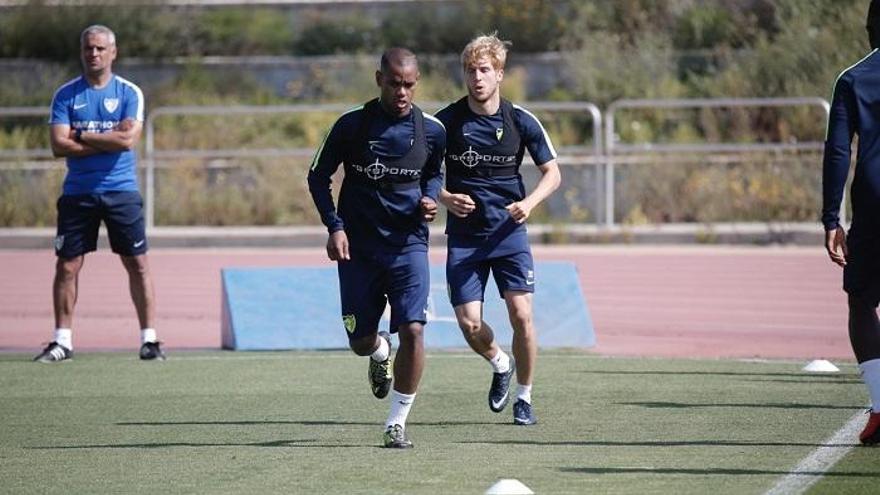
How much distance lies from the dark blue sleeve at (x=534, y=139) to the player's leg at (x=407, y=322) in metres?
1.22

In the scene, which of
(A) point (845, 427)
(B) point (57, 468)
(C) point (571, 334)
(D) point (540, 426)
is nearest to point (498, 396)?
(D) point (540, 426)

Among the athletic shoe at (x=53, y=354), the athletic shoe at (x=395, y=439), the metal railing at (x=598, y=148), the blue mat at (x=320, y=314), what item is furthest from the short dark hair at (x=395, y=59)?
the metal railing at (x=598, y=148)

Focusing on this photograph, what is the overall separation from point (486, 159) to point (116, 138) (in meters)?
4.23

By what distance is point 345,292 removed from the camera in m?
8.79

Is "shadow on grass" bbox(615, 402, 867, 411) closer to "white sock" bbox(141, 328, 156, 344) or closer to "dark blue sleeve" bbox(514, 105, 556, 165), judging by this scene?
"dark blue sleeve" bbox(514, 105, 556, 165)

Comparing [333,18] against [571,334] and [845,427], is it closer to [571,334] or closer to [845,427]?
[571,334]

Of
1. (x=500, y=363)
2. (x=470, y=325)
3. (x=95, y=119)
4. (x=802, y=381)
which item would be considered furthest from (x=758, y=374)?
(x=95, y=119)

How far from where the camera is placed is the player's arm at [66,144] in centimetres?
1277

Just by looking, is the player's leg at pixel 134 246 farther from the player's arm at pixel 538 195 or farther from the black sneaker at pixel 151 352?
the player's arm at pixel 538 195

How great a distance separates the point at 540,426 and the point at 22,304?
937 cm

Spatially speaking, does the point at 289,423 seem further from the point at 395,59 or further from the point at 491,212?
the point at 395,59

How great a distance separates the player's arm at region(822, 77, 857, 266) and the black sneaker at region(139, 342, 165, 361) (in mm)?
6393

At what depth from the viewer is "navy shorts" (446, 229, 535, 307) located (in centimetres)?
949

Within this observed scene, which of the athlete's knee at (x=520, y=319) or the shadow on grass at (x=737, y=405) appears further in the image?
the shadow on grass at (x=737, y=405)
